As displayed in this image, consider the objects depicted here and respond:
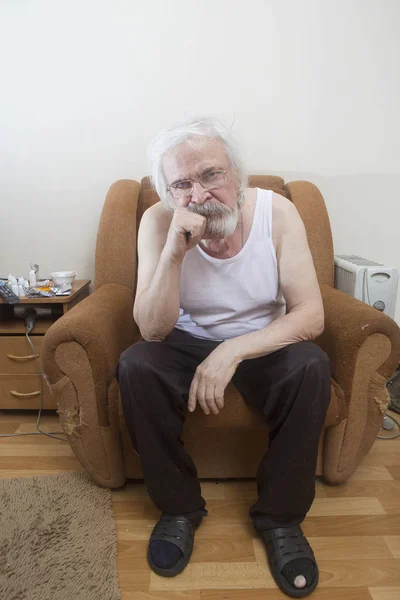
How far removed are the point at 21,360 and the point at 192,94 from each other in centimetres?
128

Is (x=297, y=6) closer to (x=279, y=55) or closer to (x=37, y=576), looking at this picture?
(x=279, y=55)

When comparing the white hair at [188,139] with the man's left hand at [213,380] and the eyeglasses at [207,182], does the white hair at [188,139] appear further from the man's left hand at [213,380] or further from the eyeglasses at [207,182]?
the man's left hand at [213,380]

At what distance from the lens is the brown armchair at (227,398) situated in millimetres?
1130

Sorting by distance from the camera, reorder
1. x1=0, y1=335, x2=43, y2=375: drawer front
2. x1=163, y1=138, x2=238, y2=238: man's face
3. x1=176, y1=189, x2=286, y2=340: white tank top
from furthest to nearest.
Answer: x1=0, y1=335, x2=43, y2=375: drawer front → x1=176, y1=189, x2=286, y2=340: white tank top → x1=163, y1=138, x2=238, y2=238: man's face

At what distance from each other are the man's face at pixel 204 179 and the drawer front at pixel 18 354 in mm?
895

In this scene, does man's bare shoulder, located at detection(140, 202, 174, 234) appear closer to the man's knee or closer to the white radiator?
the man's knee

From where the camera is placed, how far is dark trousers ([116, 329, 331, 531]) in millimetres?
1003

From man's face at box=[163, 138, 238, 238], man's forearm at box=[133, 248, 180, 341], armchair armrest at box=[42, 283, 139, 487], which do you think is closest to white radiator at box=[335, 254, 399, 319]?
man's face at box=[163, 138, 238, 238]

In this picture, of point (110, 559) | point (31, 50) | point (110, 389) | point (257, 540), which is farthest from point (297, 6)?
point (110, 559)

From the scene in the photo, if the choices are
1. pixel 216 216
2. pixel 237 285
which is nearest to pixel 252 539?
pixel 237 285

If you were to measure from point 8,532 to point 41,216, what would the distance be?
1.26 m

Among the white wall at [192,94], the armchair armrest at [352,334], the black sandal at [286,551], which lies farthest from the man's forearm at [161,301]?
the white wall at [192,94]

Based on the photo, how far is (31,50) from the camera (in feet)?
5.74

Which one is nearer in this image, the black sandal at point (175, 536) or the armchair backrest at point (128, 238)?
the black sandal at point (175, 536)
